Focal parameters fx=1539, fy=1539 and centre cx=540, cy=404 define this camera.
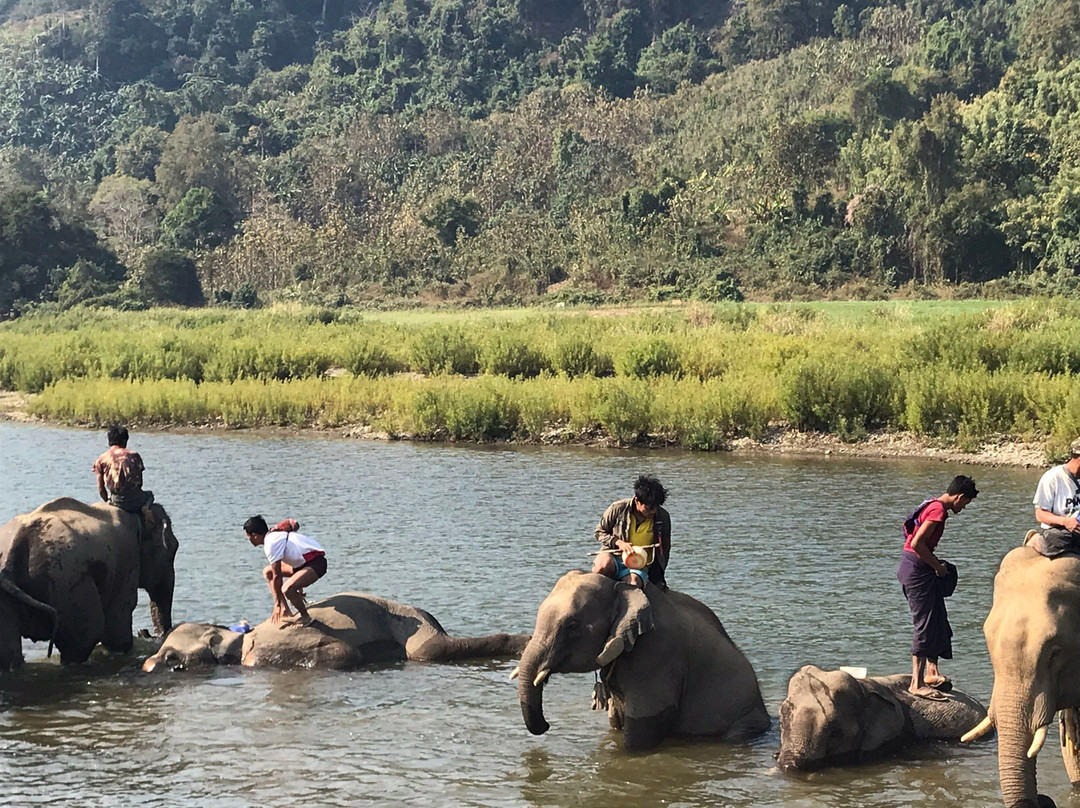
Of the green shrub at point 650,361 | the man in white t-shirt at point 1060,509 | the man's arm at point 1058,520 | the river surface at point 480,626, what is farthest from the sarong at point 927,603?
the green shrub at point 650,361

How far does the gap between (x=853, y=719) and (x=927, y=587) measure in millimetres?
1034

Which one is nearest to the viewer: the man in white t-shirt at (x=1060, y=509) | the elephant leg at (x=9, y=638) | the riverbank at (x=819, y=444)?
the man in white t-shirt at (x=1060, y=509)

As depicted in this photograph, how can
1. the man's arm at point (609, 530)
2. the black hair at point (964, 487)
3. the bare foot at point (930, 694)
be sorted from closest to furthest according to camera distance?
1. the black hair at point (964, 487)
2. the man's arm at point (609, 530)
3. the bare foot at point (930, 694)

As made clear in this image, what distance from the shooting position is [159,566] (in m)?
12.3

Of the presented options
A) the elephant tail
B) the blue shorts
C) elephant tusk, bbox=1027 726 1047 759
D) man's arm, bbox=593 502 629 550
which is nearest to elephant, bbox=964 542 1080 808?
elephant tusk, bbox=1027 726 1047 759

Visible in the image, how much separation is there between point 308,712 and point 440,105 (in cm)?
10601

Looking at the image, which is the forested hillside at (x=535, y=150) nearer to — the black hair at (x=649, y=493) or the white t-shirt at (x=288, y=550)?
the white t-shirt at (x=288, y=550)

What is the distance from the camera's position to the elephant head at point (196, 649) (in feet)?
37.4

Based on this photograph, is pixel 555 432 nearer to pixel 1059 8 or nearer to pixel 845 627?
pixel 845 627

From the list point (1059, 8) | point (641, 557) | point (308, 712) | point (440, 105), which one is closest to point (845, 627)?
point (641, 557)

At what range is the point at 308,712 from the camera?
1043cm

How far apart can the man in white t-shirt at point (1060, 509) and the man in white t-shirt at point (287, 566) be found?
18.4 ft

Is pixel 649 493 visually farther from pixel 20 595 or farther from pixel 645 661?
pixel 20 595

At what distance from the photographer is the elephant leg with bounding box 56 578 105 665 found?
37.3 feet
